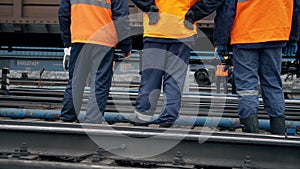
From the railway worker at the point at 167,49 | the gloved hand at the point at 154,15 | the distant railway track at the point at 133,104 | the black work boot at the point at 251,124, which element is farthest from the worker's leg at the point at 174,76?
the distant railway track at the point at 133,104

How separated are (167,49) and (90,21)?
80 centimetres

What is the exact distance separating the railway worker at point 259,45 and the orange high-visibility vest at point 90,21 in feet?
3.45

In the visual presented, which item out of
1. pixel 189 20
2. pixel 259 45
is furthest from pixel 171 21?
pixel 259 45

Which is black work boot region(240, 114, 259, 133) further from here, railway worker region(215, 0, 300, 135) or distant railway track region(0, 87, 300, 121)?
distant railway track region(0, 87, 300, 121)

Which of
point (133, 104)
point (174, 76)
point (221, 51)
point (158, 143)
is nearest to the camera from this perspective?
point (158, 143)

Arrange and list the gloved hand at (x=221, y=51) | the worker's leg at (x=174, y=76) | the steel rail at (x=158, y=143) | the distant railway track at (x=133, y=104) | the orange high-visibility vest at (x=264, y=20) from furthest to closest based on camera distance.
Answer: the distant railway track at (x=133, y=104), the gloved hand at (x=221, y=51), the worker's leg at (x=174, y=76), the orange high-visibility vest at (x=264, y=20), the steel rail at (x=158, y=143)

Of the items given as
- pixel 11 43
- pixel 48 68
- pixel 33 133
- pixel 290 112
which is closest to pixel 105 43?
pixel 33 133

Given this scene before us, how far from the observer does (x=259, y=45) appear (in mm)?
2770

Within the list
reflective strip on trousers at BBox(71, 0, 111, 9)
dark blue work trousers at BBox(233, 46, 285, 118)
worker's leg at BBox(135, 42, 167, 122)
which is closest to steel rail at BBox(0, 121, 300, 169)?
worker's leg at BBox(135, 42, 167, 122)

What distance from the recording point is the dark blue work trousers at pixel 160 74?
9.37ft

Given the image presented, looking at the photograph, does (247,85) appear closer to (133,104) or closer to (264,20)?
(264,20)

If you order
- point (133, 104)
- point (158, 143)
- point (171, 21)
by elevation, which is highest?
point (171, 21)

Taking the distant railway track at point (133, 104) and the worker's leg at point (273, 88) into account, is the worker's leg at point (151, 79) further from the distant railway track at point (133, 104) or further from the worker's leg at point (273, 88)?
the distant railway track at point (133, 104)

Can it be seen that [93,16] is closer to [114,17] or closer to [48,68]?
[114,17]
